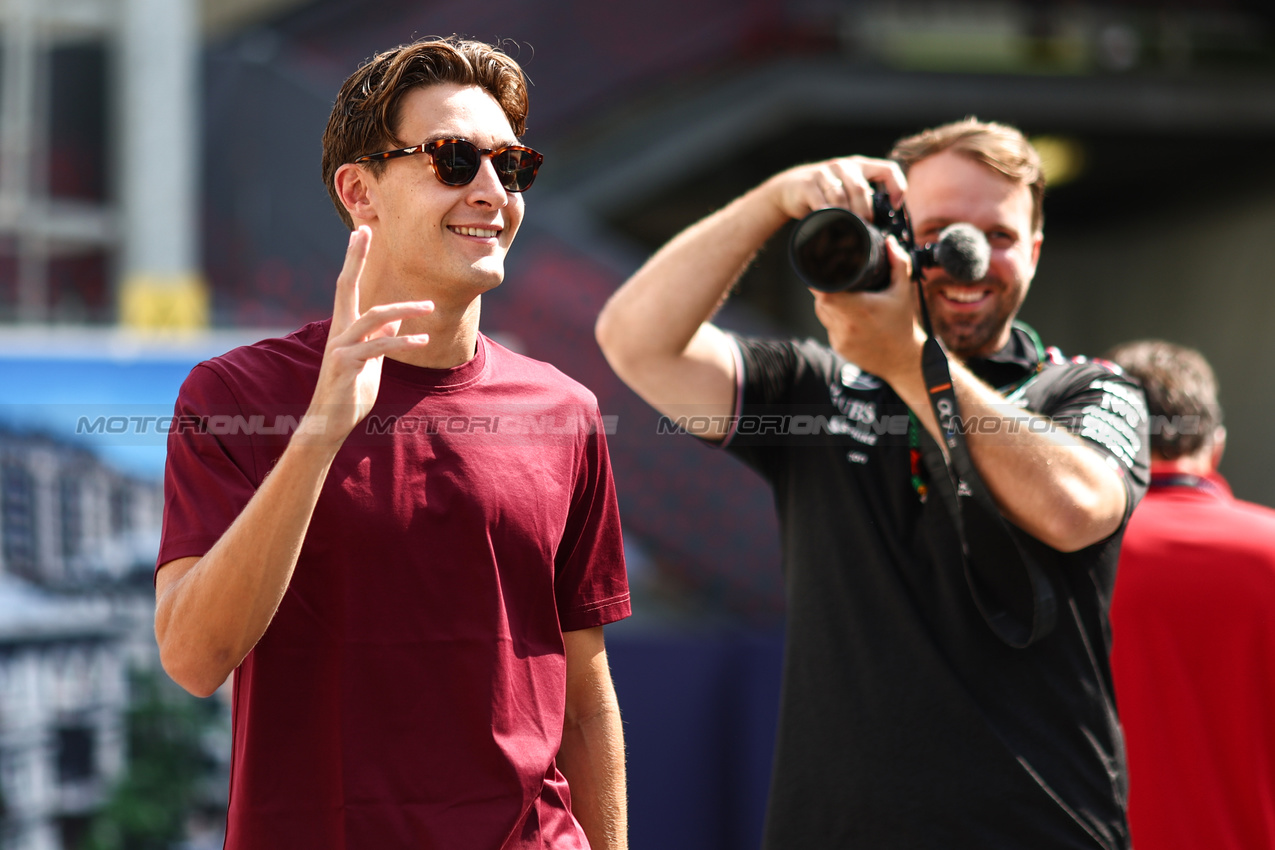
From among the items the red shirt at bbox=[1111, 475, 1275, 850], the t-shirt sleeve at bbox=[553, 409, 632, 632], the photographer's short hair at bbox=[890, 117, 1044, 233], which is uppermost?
the photographer's short hair at bbox=[890, 117, 1044, 233]

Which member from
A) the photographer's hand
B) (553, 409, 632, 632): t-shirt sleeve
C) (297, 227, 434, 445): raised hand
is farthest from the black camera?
(297, 227, 434, 445): raised hand

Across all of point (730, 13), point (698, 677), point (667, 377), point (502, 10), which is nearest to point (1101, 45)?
point (730, 13)

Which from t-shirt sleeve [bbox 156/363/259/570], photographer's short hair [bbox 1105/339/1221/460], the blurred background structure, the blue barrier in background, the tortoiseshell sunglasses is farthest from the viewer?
the blue barrier in background

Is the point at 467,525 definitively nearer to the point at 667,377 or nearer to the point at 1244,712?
the point at 667,377

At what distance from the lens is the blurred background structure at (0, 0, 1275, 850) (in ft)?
14.4

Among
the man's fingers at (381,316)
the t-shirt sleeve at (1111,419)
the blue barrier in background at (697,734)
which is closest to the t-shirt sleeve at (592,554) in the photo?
the man's fingers at (381,316)

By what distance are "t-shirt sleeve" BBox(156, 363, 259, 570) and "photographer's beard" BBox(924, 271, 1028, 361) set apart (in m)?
1.33

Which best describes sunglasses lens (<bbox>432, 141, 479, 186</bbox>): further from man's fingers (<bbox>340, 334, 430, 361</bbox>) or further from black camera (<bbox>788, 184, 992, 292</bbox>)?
black camera (<bbox>788, 184, 992, 292</bbox>)

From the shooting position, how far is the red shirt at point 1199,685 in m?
2.60

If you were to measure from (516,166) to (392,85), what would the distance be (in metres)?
0.23

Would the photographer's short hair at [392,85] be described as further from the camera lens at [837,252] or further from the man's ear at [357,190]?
the camera lens at [837,252]

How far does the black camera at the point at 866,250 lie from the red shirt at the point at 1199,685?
42.0 inches

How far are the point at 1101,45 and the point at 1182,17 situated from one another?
1.27 metres

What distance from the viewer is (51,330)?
A: 6000 mm
